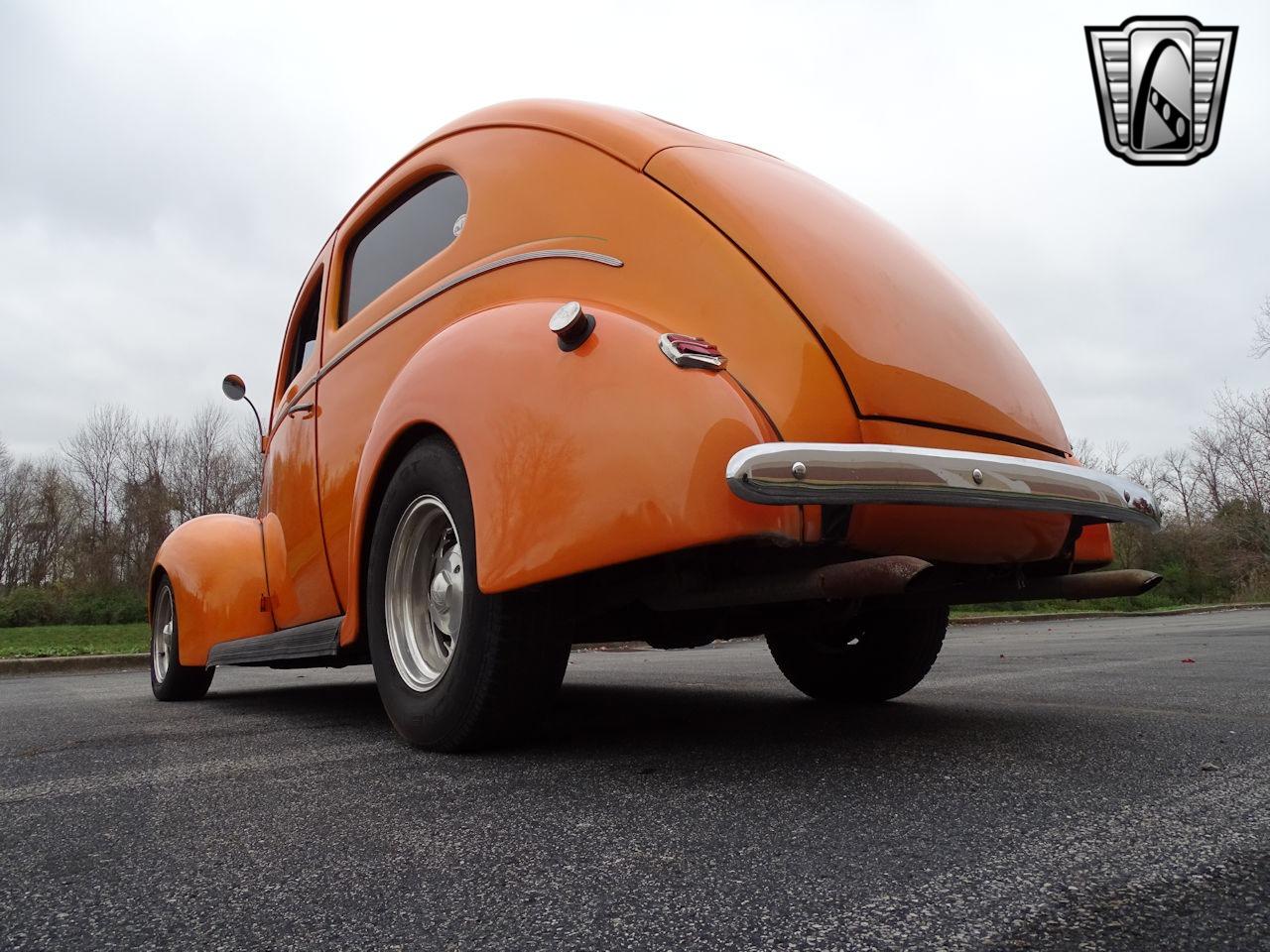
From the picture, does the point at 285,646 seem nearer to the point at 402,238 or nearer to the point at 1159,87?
the point at 402,238

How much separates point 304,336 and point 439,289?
6.28 ft

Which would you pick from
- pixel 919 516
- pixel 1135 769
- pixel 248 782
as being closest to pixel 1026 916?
pixel 919 516

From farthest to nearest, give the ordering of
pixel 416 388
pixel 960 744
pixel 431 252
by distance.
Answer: pixel 431 252 < pixel 416 388 < pixel 960 744

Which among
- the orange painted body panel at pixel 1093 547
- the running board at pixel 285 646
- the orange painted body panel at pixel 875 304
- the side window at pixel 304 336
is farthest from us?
the side window at pixel 304 336

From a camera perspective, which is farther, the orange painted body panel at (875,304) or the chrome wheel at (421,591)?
the chrome wheel at (421,591)

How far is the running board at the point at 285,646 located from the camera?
2.86 m

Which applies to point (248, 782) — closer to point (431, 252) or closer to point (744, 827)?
point (744, 827)

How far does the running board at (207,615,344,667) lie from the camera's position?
2.86 metres

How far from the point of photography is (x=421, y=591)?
8.32 ft

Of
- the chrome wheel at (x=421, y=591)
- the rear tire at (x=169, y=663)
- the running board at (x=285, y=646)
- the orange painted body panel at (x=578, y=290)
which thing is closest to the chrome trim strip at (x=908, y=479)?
the orange painted body panel at (x=578, y=290)

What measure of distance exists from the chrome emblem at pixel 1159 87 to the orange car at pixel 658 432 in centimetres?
511

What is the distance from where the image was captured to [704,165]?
2.25 meters

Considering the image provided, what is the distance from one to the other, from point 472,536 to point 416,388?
1.73 ft

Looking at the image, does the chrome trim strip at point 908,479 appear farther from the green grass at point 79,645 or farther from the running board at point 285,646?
the green grass at point 79,645
